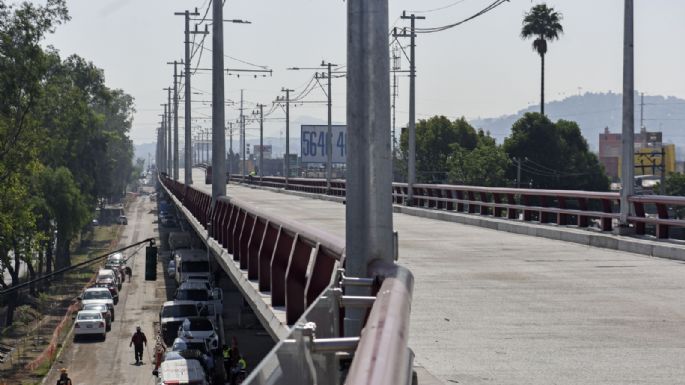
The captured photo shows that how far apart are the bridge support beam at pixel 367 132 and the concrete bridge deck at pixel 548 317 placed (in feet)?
3.86

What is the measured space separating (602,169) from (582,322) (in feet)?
273

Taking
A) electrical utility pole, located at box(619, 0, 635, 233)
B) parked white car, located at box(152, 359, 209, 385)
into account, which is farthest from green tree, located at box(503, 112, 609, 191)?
electrical utility pole, located at box(619, 0, 635, 233)

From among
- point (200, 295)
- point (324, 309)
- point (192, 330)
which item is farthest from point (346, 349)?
point (200, 295)

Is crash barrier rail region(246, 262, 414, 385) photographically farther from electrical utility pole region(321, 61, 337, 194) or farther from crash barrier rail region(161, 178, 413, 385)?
electrical utility pole region(321, 61, 337, 194)

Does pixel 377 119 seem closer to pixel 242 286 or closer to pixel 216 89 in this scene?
pixel 242 286

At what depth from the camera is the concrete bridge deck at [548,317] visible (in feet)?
28.2

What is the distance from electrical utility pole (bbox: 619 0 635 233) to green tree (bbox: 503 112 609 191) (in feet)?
212

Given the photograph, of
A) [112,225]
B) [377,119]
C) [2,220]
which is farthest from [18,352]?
[112,225]

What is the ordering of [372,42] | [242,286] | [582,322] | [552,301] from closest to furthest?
[372,42]
[582,322]
[552,301]
[242,286]

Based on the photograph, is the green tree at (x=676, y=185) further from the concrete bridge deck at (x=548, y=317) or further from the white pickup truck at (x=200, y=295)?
the concrete bridge deck at (x=548, y=317)

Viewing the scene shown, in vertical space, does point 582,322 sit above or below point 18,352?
above

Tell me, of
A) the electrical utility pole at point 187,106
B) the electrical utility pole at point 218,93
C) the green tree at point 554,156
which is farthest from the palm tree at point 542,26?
the electrical utility pole at point 218,93

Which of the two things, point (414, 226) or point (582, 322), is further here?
point (414, 226)

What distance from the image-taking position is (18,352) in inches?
2051
